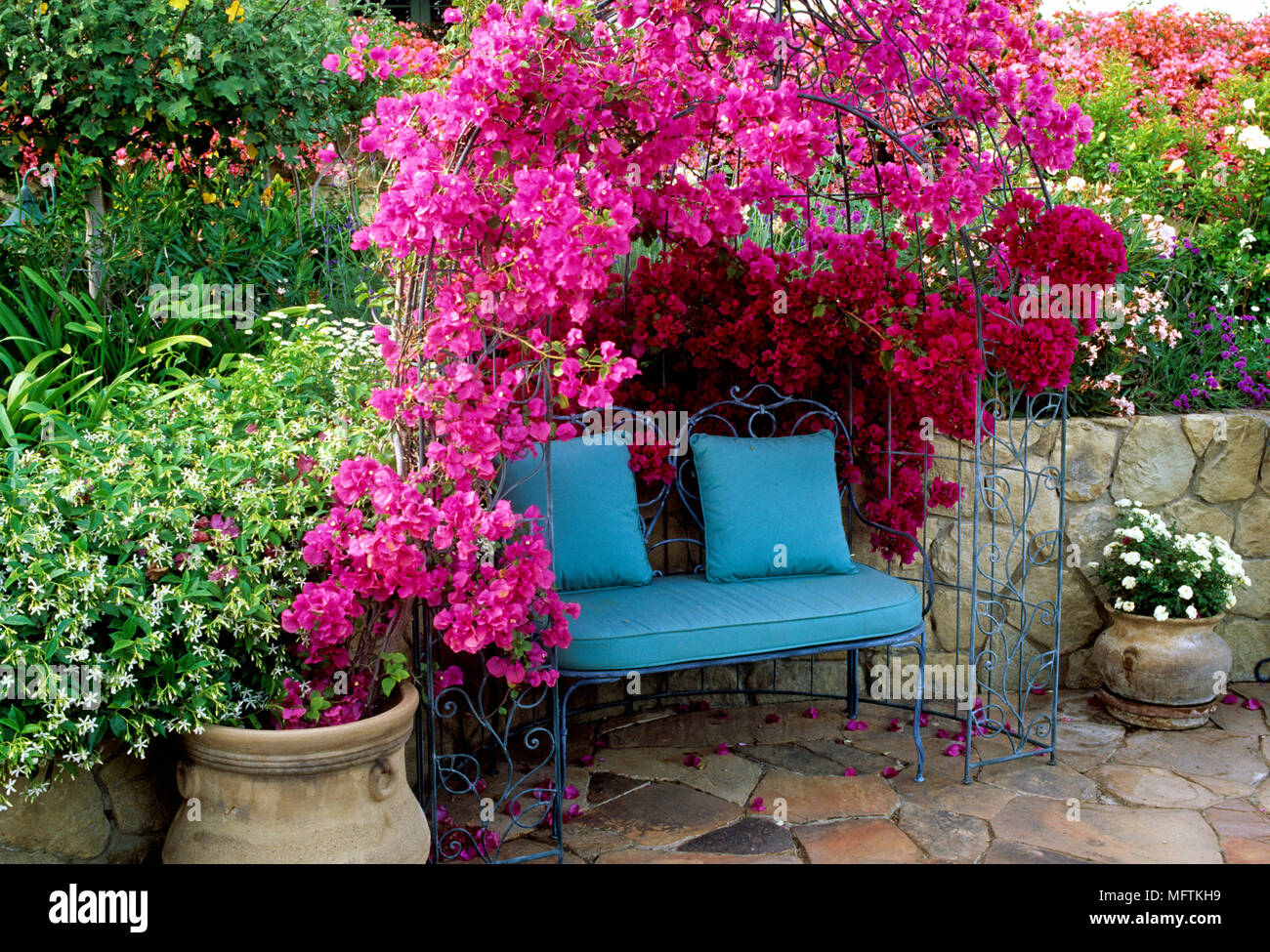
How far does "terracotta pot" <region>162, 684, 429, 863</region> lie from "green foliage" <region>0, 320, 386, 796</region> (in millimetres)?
102

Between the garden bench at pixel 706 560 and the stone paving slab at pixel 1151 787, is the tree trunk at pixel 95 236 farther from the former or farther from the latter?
the stone paving slab at pixel 1151 787

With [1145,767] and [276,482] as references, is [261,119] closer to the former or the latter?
[276,482]

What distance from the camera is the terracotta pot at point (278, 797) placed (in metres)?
2.11

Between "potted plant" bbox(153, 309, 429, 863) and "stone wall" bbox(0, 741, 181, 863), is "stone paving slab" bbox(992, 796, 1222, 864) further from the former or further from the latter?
"stone wall" bbox(0, 741, 181, 863)

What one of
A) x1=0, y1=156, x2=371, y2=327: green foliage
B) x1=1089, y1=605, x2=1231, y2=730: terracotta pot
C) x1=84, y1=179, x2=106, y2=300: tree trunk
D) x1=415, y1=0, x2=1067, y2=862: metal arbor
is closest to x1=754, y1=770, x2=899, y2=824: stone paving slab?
x1=415, y1=0, x2=1067, y2=862: metal arbor

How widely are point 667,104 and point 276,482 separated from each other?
122cm

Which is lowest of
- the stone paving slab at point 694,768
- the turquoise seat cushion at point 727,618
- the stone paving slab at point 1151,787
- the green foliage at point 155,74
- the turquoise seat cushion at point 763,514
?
the stone paving slab at point 1151,787

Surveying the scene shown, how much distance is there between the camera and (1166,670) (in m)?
3.61

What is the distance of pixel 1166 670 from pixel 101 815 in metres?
3.24

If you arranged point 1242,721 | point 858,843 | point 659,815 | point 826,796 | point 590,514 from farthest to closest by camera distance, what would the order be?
point 1242,721, point 590,514, point 826,796, point 659,815, point 858,843

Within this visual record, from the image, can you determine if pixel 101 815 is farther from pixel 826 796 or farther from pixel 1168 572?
pixel 1168 572

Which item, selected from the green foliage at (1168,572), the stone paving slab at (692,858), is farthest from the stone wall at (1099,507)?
the stone paving slab at (692,858)

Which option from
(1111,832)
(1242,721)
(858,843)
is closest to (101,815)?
(858,843)

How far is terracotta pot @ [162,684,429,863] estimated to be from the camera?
211 centimetres
